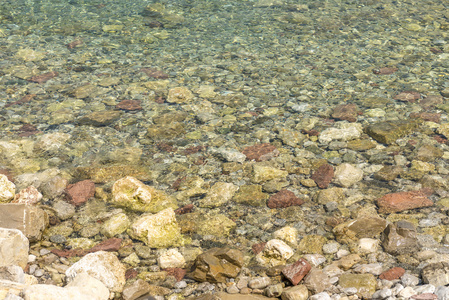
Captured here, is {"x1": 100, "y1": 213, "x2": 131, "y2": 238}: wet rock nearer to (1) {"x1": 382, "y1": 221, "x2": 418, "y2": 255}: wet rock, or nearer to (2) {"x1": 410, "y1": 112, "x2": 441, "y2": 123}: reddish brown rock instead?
(1) {"x1": 382, "y1": 221, "x2": 418, "y2": 255}: wet rock

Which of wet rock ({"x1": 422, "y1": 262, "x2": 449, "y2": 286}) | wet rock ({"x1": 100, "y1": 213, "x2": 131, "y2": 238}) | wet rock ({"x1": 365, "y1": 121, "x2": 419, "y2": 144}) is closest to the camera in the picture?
wet rock ({"x1": 422, "y1": 262, "x2": 449, "y2": 286})

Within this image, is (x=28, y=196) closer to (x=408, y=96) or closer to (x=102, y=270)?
(x=102, y=270)

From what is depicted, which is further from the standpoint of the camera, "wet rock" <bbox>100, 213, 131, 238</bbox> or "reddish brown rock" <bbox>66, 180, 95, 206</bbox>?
"reddish brown rock" <bbox>66, 180, 95, 206</bbox>

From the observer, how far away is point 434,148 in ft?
22.4

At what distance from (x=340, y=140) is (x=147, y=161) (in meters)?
3.08

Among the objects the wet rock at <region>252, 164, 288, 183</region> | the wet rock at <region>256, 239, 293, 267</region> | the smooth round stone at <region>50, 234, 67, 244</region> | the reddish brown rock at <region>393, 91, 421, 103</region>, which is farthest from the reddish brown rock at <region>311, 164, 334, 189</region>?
the smooth round stone at <region>50, 234, 67, 244</region>

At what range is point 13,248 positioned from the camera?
4.36 metres

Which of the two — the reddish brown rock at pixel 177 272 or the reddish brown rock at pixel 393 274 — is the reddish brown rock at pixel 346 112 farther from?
the reddish brown rock at pixel 177 272

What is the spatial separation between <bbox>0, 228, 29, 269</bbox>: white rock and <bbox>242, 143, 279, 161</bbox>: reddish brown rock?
11.2ft

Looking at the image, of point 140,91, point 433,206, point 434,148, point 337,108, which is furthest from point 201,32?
point 433,206

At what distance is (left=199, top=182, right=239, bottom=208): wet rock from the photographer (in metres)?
5.89

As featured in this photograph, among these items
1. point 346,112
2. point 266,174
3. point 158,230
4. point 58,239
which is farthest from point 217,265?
point 346,112

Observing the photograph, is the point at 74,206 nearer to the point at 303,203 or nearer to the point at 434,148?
the point at 303,203

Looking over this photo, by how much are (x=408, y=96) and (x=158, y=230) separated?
223 inches
